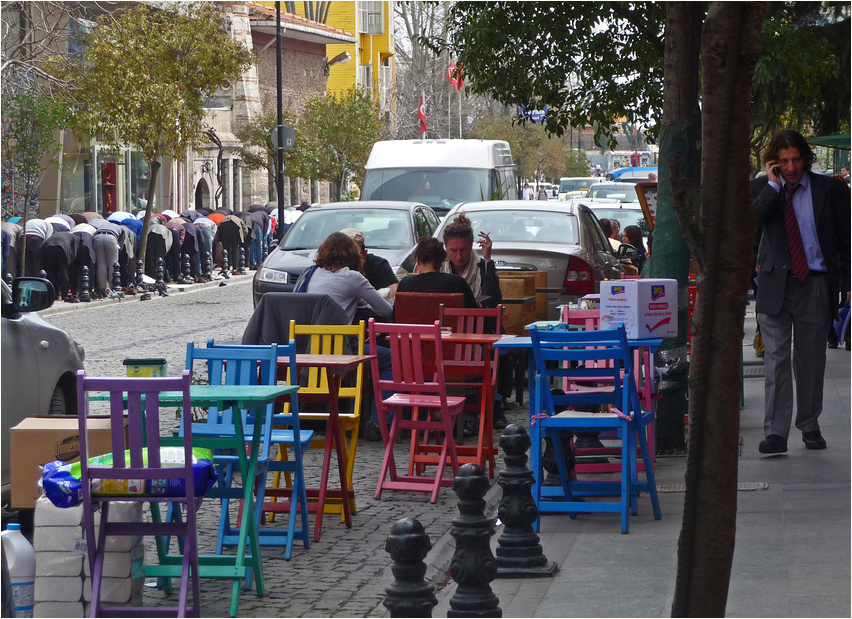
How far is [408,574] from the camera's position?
3955 mm

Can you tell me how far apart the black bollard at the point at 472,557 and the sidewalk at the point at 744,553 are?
484 millimetres

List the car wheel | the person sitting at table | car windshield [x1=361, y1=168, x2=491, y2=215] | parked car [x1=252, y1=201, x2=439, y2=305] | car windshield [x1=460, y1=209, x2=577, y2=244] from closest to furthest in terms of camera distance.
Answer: the car wheel < the person sitting at table < car windshield [x1=460, y1=209, x2=577, y2=244] < parked car [x1=252, y1=201, x2=439, y2=305] < car windshield [x1=361, y1=168, x2=491, y2=215]

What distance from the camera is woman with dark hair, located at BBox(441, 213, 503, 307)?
10.2m

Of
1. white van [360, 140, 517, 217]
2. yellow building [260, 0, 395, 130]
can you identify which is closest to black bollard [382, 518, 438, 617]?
white van [360, 140, 517, 217]

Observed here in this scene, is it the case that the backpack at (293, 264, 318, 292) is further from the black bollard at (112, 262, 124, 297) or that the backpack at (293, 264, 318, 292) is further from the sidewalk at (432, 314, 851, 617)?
Result: the black bollard at (112, 262, 124, 297)

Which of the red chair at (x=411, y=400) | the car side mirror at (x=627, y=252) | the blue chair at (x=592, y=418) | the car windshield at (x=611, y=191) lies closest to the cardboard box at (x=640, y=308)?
the blue chair at (x=592, y=418)

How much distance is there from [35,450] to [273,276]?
923 centimetres

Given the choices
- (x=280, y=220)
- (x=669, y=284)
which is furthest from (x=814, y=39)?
(x=280, y=220)

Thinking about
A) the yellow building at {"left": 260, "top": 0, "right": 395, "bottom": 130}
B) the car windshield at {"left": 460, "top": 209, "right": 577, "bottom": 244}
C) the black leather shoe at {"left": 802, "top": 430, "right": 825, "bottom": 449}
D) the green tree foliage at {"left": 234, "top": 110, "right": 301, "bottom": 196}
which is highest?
the yellow building at {"left": 260, "top": 0, "right": 395, "bottom": 130}

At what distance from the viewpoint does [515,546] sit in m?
5.52

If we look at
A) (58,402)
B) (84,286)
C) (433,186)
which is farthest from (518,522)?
(84,286)

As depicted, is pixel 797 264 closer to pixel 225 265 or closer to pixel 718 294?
pixel 718 294

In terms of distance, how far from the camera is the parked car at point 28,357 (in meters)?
6.33

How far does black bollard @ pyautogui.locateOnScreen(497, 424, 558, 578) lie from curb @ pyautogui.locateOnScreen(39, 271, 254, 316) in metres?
14.3
